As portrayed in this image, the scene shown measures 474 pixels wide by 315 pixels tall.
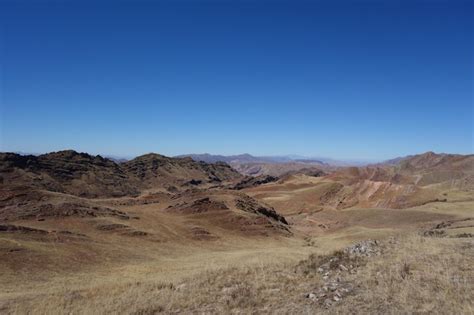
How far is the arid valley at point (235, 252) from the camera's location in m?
10.5

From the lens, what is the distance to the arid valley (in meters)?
10.5

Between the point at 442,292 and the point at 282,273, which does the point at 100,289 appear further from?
the point at 442,292

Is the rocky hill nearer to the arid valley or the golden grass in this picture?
the arid valley

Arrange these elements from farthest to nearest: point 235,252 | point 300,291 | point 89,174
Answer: point 89,174
point 235,252
point 300,291

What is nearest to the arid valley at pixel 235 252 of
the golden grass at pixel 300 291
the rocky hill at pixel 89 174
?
the golden grass at pixel 300 291

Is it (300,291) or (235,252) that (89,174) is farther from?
(300,291)

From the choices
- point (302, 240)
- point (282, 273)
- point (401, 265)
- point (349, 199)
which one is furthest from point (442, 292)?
point (349, 199)

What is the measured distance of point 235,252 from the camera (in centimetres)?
3306

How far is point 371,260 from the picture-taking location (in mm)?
13594

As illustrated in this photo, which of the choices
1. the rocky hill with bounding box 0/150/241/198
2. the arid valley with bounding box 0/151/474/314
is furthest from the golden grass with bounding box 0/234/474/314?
the rocky hill with bounding box 0/150/241/198

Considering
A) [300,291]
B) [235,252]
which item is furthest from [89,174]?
[300,291]

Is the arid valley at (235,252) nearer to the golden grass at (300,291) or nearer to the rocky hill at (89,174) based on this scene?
the golden grass at (300,291)

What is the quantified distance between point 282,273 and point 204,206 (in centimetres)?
3812

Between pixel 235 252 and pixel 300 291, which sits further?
pixel 235 252
